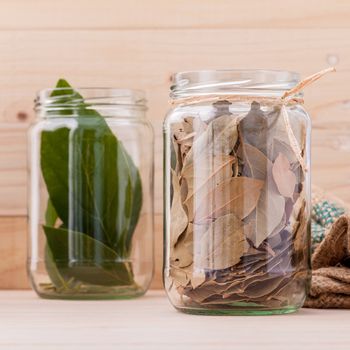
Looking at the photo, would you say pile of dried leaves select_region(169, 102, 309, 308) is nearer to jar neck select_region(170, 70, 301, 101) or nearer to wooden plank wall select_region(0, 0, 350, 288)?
jar neck select_region(170, 70, 301, 101)

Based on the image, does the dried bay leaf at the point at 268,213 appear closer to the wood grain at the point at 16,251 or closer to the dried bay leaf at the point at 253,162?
the dried bay leaf at the point at 253,162

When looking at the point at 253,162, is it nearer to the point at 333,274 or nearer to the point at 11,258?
the point at 333,274

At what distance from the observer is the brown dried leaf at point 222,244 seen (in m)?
0.84

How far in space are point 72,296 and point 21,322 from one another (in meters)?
0.23

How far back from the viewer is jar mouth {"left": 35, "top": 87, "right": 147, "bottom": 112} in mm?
1089

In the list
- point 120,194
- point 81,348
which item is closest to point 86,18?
point 120,194

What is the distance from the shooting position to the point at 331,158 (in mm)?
1239

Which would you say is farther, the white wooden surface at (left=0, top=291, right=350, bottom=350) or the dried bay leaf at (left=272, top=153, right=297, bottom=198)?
the dried bay leaf at (left=272, top=153, right=297, bottom=198)

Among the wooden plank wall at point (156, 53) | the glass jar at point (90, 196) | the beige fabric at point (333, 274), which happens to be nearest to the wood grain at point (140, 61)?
the wooden plank wall at point (156, 53)

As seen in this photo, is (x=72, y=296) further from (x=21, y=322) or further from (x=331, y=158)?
(x=331, y=158)

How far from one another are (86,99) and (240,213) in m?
0.32

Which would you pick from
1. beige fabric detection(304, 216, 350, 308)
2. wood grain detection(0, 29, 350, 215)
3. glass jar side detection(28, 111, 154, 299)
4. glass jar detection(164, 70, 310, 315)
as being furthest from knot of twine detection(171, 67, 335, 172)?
wood grain detection(0, 29, 350, 215)

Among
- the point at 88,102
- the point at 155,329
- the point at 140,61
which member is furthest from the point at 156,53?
the point at 155,329

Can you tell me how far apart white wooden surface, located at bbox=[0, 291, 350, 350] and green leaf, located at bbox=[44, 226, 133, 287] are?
77 millimetres
